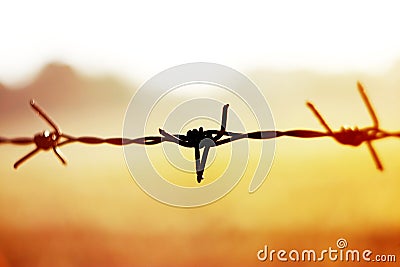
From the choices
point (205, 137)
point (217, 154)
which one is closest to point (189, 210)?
point (217, 154)

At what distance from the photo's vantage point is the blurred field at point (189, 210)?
1094 mm

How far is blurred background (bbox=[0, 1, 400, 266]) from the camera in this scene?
1095mm

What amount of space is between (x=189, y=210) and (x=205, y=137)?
24 cm

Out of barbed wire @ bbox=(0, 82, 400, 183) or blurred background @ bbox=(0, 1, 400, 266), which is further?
blurred background @ bbox=(0, 1, 400, 266)

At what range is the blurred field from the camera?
1.09 metres

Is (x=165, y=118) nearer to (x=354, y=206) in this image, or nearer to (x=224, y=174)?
(x=224, y=174)

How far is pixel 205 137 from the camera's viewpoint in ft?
3.01

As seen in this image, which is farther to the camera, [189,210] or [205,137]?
[189,210]

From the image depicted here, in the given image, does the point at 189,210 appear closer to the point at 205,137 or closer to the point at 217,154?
the point at 217,154

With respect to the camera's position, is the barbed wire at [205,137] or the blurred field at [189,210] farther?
the blurred field at [189,210]

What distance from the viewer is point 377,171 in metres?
1.09

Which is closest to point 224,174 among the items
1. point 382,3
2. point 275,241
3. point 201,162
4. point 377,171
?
point 201,162

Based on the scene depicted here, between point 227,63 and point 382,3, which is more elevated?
point 382,3

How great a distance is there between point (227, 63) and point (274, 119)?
5.7 inches
